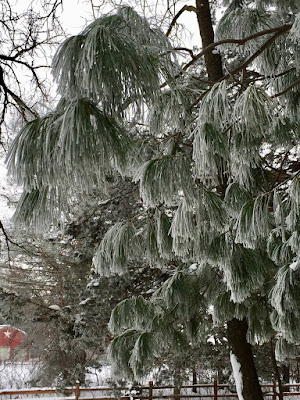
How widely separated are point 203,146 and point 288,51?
1.15 meters

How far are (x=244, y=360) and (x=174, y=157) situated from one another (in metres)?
3.05

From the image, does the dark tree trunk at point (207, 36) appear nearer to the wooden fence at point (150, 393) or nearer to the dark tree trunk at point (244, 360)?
the dark tree trunk at point (244, 360)

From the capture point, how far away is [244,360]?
12.7 feet

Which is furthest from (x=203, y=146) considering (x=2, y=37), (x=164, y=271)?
(x=164, y=271)

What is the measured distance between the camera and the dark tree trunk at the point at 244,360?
3.79 meters

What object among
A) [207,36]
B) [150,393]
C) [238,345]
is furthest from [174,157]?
[150,393]

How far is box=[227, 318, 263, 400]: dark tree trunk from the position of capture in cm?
379

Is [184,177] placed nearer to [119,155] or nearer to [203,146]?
[203,146]

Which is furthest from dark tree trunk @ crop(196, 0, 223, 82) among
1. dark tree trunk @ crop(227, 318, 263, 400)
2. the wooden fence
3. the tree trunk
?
the wooden fence

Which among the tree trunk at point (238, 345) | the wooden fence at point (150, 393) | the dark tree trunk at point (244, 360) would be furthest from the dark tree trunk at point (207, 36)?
the wooden fence at point (150, 393)

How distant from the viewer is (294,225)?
1830 millimetres

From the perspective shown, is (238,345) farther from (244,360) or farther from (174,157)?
(174,157)

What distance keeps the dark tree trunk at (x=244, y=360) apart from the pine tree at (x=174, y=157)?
2.55 feet

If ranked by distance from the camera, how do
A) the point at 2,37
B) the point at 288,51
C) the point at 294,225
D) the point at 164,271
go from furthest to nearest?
the point at 164,271 → the point at 2,37 → the point at 288,51 → the point at 294,225
